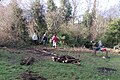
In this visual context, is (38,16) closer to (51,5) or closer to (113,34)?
(51,5)

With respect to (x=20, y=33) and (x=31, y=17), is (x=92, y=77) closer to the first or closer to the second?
(x=20, y=33)

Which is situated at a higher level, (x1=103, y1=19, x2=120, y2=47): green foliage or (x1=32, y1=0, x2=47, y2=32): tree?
(x1=32, y1=0, x2=47, y2=32): tree

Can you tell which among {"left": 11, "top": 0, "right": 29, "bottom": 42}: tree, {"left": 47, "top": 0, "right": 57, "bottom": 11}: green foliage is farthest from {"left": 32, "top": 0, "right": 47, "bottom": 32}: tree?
{"left": 47, "top": 0, "right": 57, "bottom": 11}: green foliage

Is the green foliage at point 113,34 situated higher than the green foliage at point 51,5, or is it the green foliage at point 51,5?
the green foliage at point 51,5

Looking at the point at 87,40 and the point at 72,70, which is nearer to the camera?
the point at 72,70

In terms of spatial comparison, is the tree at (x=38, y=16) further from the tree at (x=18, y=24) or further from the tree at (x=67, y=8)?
the tree at (x=67, y=8)

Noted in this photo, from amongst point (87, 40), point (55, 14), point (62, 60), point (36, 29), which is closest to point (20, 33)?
point (36, 29)

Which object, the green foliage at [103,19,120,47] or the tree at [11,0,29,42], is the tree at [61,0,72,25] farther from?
the tree at [11,0,29,42]

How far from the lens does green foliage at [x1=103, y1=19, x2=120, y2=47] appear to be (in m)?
37.8


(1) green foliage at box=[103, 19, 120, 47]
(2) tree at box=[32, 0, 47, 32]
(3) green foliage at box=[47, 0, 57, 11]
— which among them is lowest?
(1) green foliage at box=[103, 19, 120, 47]

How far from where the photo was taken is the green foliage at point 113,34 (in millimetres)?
37844

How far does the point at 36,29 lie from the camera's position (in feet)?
116

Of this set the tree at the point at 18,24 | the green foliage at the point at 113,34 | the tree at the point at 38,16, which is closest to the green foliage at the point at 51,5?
the tree at the point at 38,16

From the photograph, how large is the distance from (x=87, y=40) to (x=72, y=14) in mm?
12537
